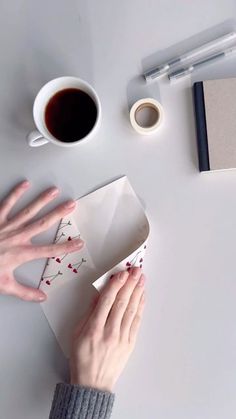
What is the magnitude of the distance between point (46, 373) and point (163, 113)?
1.54 ft

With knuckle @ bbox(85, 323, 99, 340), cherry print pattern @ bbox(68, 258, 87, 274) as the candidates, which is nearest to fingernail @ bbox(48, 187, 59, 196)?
cherry print pattern @ bbox(68, 258, 87, 274)

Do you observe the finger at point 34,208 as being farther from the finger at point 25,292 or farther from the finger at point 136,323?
the finger at point 136,323

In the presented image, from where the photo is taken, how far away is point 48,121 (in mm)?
690

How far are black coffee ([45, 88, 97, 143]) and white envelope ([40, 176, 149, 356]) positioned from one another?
0.34 ft

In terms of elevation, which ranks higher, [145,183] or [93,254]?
[145,183]

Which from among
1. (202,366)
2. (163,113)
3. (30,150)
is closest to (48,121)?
(30,150)

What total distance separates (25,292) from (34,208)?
140 millimetres

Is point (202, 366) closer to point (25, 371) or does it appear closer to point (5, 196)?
point (25, 371)

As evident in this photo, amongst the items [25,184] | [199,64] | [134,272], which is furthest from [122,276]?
[199,64]

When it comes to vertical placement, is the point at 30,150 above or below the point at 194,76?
below

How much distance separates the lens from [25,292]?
2.31ft

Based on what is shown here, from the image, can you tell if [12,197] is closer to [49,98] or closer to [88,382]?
[49,98]

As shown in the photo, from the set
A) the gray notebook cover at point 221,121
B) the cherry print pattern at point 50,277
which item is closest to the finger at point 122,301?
the cherry print pattern at point 50,277

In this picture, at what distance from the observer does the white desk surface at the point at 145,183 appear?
0.68 m
